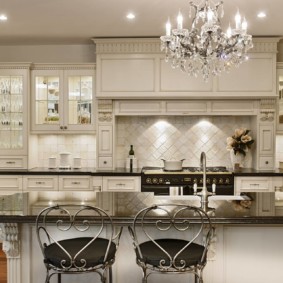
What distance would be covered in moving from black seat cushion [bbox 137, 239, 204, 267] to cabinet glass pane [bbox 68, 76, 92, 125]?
3.21 meters

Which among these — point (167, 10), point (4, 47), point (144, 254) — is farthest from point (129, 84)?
point (144, 254)

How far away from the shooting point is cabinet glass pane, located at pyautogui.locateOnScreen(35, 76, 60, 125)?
562 centimetres

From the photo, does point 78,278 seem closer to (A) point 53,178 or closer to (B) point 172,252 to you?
(B) point 172,252

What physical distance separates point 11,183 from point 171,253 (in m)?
3.45

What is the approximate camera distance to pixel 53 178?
539 cm

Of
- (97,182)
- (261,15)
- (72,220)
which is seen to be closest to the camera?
(72,220)

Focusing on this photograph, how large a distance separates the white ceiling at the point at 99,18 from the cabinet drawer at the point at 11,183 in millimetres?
1800

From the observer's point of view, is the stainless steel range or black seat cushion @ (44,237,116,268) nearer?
black seat cushion @ (44,237,116,268)

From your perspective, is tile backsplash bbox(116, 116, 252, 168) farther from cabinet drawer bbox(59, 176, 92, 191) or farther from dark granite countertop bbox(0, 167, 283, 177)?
cabinet drawer bbox(59, 176, 92, 191)

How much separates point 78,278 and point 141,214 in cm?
79

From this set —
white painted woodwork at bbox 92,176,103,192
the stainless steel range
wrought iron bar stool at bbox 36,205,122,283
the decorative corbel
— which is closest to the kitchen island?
the decorative corbel

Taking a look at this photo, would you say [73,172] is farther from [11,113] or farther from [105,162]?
[11,113]

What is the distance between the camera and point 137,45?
5430 mm

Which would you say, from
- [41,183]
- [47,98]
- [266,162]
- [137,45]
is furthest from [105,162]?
[266,162]
